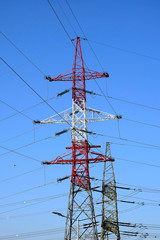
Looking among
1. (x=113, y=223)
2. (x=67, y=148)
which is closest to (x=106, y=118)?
(x=67, y=148)

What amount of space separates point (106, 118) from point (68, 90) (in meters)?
6.02

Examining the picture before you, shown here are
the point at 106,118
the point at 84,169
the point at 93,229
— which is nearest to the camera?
the point at 93,229

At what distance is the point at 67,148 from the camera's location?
46.1m

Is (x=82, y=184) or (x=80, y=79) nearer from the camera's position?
(x=82, y=184)

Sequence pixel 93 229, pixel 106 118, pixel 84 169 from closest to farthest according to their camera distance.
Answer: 1. pixel 93 229
2. pixel 84 169
3. pixel 106 118

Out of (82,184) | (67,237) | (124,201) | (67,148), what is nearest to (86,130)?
(67,148)

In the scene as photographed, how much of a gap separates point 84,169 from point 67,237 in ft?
25.4

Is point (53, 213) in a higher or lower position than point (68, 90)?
lower

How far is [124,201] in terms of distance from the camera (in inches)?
1816

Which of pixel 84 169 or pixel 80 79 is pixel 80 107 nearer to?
pixel 80 79

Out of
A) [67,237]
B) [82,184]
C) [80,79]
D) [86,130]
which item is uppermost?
[80,79]

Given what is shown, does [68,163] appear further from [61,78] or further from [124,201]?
[61,78]

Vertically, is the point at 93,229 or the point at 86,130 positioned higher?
the point at 86,130

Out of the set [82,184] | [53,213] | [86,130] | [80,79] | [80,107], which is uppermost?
[80,79]
